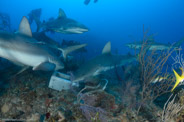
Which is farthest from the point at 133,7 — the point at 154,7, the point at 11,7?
the point at 11,7

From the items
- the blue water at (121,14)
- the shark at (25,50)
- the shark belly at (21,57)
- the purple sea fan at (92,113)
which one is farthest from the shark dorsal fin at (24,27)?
the blue water at (121,14)

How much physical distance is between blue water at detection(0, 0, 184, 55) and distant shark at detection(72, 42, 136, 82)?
81624 millimetres

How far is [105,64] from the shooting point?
16.4 ft

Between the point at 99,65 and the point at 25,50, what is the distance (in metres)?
2.66

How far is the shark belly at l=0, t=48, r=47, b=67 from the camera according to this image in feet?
10.3

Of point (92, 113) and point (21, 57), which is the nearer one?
point (92, 113)

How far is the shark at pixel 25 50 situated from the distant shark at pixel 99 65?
91cm

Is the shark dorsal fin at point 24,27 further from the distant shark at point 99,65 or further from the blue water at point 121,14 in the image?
the blue water at point 121,14

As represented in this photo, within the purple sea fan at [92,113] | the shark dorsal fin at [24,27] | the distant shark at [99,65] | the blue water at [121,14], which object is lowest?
the purple sea fan at [92,113]

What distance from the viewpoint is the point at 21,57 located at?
3.42 meters

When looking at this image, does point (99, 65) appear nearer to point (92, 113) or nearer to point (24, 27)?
point (92, 113)

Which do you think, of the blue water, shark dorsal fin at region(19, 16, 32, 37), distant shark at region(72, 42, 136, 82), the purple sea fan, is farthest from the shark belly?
the blue water

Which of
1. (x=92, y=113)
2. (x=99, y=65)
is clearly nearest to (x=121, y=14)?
(x=99, y=65)

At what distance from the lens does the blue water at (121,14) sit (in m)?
100
